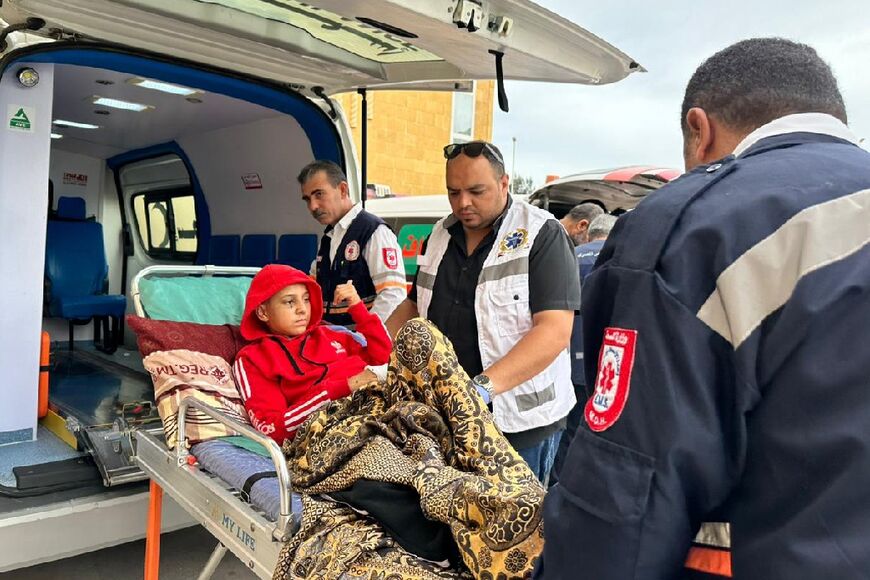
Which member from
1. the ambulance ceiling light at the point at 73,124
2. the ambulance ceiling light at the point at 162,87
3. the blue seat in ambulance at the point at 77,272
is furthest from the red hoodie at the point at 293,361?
the ambulance ceiling light at the point at 73,124

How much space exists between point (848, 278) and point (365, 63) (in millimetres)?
3519

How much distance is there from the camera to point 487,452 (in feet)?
6.03

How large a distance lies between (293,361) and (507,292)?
3.67ft

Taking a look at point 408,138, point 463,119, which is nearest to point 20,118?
point 408,138

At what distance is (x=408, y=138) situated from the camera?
1623 centimetres

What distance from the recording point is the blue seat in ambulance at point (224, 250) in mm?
6646

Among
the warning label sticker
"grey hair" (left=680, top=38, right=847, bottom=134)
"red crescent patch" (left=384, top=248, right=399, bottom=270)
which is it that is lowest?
"red crescent patch" (left=384, top=248, right=399, bottom=270)

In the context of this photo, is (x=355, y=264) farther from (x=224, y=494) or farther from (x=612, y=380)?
(x=612, y=380)

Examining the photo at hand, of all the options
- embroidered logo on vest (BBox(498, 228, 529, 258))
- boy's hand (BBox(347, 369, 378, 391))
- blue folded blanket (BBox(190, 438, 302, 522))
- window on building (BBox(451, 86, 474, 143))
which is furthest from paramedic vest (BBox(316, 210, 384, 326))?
window on building (BBox(451, 86, 474, 143))

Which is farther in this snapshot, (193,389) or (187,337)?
(187,337)

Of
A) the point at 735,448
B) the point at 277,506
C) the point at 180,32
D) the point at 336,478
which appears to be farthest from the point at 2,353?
the point at 735,448

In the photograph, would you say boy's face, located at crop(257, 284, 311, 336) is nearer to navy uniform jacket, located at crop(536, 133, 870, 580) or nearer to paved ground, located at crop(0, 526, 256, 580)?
paved ground, located at crop(0, 526, 256, 580)

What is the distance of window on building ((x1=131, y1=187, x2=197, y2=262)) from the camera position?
24.5ft

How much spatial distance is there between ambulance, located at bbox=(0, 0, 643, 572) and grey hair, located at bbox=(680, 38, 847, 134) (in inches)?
59.2
